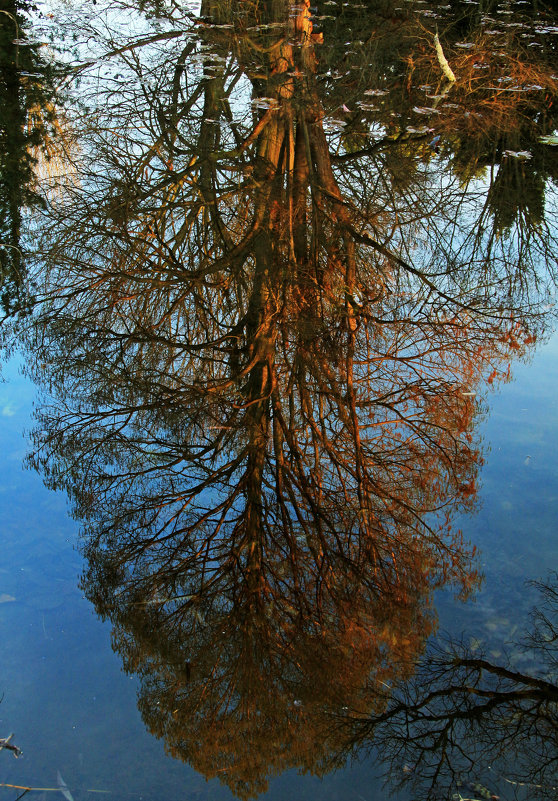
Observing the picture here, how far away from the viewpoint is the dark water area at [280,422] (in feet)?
6.97

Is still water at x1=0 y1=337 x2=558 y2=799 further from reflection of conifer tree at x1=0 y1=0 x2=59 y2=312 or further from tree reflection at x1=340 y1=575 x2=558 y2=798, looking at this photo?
reflection of conifer tree at x1=0 y1=0 x2=59 y2=312

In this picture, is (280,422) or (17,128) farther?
(17,128)

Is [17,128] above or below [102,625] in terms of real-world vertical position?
above

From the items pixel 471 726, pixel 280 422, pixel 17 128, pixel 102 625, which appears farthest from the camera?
pixel 17 128

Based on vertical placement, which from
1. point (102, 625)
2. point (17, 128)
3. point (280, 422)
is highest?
point (17, 128)

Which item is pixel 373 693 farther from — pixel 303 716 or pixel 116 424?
pixel 116 424

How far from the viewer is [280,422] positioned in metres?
3.47

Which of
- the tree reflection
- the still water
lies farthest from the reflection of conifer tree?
the tree reflection

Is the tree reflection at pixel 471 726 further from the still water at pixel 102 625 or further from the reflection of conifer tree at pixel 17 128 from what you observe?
the reflection of conifer tree at pixel 17 128

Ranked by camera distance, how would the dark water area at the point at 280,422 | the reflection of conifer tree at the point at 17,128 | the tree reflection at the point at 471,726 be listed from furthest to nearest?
the reflection of conifer tree at the point at 17,128
the dark water area at the point at 280,422
the tree reflection at the point at 471,726

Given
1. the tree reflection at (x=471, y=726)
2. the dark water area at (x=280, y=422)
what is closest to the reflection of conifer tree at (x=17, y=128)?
the dark water area at (x=280, y=422)

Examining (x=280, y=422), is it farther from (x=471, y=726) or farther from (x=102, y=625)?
(x=471, y=726)

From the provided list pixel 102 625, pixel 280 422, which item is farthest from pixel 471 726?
pixel 280 422

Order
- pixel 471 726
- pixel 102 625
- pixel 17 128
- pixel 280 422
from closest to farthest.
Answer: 1. pixel 471 726
2. pixel 102 625
3. pixel 280 422
4. pixel 17 128
